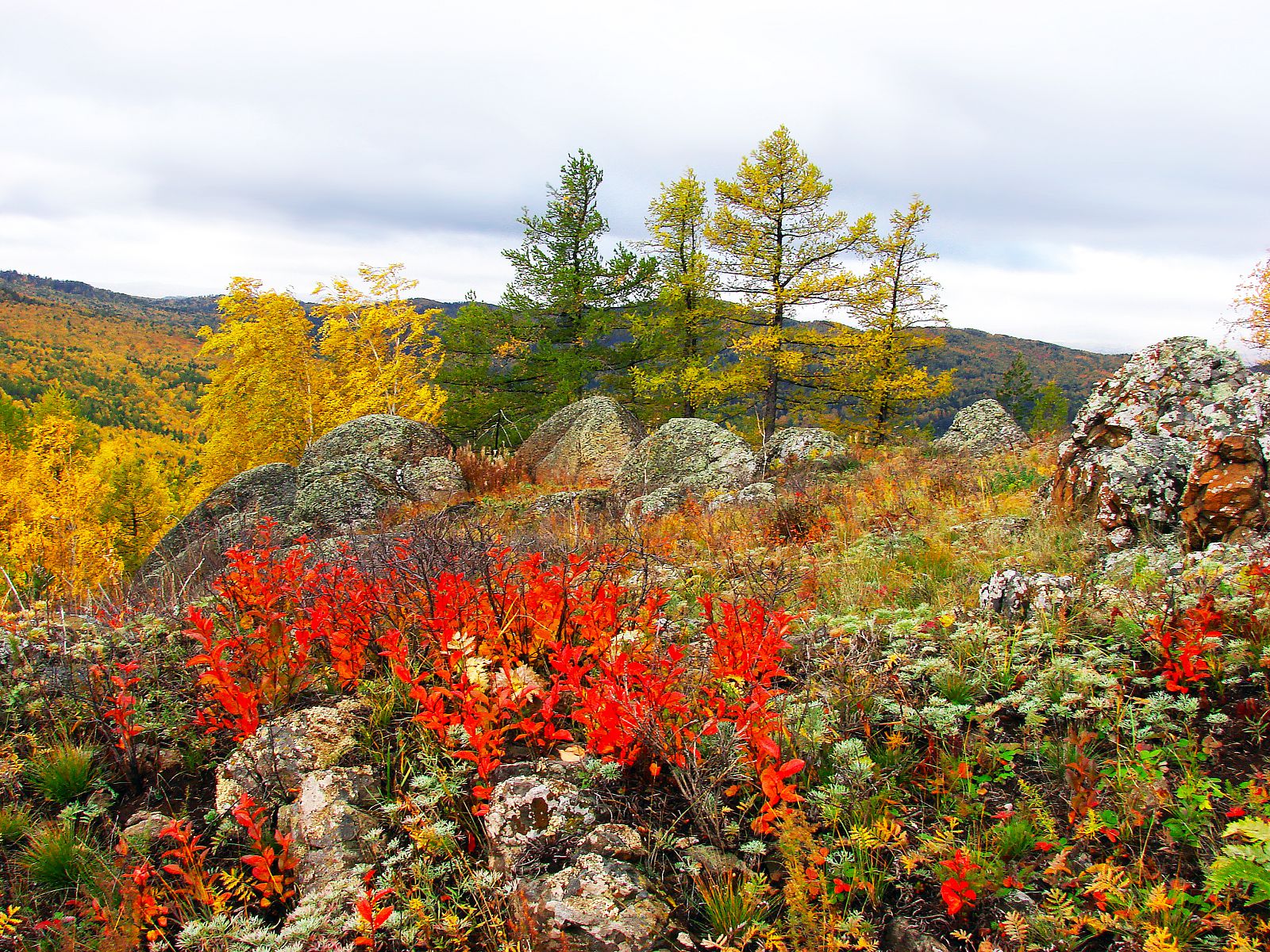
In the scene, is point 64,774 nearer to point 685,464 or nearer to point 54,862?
point 54,862

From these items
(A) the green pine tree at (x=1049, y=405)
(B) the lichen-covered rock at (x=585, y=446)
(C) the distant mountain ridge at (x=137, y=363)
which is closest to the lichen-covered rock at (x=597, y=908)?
(B) the lichen-covered rock at (x=585, y=446)

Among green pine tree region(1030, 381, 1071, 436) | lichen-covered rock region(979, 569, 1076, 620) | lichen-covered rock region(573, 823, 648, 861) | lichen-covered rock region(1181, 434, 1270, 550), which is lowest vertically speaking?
lichen-covered rock region(573, 823, 648, 861)

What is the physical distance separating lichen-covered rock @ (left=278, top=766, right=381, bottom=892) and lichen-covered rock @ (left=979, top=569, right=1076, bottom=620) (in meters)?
3.18

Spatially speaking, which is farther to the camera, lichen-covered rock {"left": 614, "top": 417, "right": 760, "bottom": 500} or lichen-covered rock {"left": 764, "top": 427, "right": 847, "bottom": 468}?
lichen-covered rock {"left": 764, "top": 427, "right": 847, "bottom": 468}

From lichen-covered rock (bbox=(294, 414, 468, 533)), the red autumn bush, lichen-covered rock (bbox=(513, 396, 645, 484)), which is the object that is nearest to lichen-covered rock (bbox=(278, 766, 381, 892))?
the red autumn bush

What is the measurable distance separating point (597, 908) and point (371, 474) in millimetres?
11488

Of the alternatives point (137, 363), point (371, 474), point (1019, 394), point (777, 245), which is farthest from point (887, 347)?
point (137, 363)

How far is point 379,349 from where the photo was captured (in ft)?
72.0

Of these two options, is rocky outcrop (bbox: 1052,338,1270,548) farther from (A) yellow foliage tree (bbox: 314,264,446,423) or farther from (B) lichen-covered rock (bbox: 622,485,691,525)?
(A) yellow foliage tree (bbox: 314,264,446,423)

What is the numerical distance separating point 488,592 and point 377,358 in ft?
65.1

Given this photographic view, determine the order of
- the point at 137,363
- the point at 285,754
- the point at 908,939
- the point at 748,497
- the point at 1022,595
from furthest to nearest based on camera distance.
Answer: the point at 137,363 < the point at 748,497 < the point at 1022,595 < the point at 285,754 < the point at 908,939

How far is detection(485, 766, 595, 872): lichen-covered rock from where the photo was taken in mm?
2107

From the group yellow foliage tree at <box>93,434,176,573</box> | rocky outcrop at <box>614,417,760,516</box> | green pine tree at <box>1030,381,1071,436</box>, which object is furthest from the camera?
green pine tree at <box>1030,381,1071,436</box>

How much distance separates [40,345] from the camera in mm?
149625
